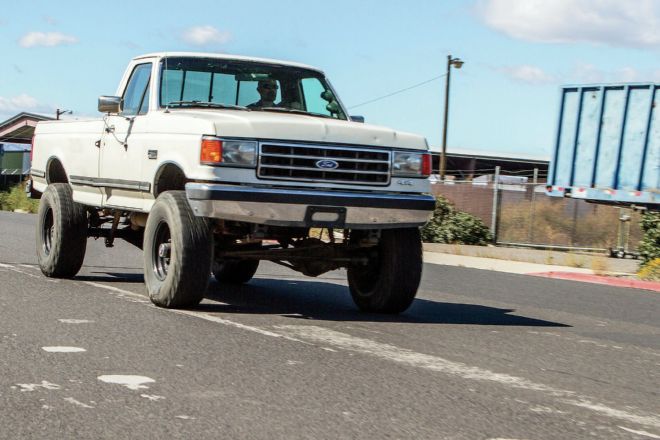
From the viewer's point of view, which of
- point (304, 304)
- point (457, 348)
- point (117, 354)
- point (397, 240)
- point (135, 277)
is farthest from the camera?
point (135, 277)

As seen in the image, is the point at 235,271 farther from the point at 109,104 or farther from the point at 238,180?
the point at 238,180

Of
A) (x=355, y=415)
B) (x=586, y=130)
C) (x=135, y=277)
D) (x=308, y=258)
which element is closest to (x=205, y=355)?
(x=355, y=415)

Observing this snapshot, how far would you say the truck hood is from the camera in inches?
327

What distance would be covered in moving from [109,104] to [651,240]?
477 inches

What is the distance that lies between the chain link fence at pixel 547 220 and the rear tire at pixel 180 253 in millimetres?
15490

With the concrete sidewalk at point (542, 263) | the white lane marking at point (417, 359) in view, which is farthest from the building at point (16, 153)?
the white lane marking at point (417, 359)

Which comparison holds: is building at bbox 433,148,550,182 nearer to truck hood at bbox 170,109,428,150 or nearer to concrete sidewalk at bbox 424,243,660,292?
concrete sidewalk at bbox 424,243,660,292

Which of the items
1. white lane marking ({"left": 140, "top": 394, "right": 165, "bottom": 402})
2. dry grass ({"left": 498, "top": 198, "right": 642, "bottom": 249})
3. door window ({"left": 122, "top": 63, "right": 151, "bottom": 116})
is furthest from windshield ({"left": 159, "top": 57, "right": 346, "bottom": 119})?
dry grass ({"left": 498, "top": 198, "right": 642, "bottom": 249})

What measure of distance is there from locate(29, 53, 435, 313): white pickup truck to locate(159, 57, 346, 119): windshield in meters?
0.01

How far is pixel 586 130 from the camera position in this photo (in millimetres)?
21156

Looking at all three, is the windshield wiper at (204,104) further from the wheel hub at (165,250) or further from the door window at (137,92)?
the wheel hub at (165,250)

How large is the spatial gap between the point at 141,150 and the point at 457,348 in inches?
139

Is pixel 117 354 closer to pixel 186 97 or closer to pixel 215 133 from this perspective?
pixel 215 133

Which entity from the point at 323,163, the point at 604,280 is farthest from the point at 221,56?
the point at 604,280
